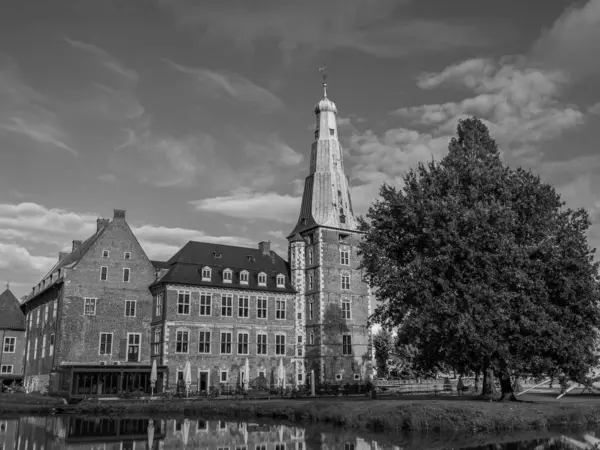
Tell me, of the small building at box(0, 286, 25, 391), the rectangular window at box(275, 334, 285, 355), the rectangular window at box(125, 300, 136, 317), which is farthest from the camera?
the small building at box(0, 286, 25, 391)

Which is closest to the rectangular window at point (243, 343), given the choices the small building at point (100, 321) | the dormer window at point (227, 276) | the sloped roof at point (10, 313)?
the dormer window at point (227, 276)

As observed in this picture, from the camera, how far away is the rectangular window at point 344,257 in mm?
61094

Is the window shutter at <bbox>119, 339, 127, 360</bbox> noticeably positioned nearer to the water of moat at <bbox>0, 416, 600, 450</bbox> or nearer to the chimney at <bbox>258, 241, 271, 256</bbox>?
the chimney at <bbox>258, 241, 271, 256</bbox>

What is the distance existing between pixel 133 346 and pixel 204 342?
6.44 m

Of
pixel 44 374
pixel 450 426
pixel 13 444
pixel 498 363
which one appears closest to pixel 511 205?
pixel 498 363

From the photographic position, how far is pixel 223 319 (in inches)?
2170

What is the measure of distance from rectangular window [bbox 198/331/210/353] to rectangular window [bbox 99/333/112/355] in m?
7.87

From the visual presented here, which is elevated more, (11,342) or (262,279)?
(262,279)

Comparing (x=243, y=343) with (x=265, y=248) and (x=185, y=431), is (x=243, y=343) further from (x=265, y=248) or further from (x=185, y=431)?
(x=185, y=431)

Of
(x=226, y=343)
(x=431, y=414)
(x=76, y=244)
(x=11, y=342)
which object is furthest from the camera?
(x=76, y=244)

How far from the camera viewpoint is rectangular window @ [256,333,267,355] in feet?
185

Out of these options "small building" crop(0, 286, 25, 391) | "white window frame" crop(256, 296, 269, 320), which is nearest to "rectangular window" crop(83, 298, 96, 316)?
"white window frame" crop(256, 296, 269, 320)

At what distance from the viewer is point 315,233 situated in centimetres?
6119

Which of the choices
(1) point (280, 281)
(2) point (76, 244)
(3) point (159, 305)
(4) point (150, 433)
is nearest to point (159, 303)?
(3) point (159, 305)
